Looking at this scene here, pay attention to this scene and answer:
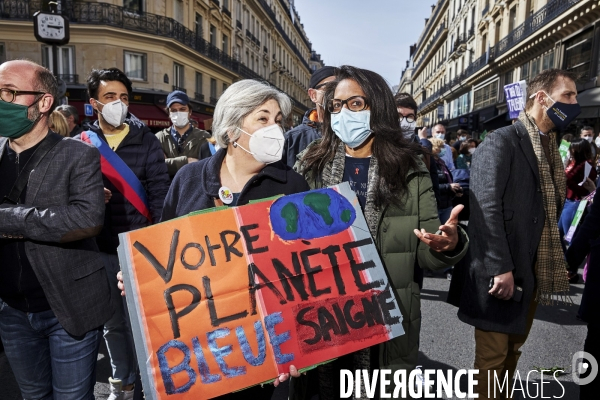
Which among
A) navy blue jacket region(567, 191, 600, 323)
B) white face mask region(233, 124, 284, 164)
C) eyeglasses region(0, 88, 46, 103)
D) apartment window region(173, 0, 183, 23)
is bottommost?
navy blue jacket region(567, 191, 600, 323)

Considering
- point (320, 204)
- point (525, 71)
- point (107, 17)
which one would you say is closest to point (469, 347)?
point (320, 204)

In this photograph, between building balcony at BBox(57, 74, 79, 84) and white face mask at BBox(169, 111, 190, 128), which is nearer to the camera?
white face mask at BBox(169, 111, 190, 128)

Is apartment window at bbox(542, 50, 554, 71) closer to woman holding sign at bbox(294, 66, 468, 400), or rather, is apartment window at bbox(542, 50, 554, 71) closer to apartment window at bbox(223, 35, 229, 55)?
apartment window at bbox(223, 35, 229, 55)

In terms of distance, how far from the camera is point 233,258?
5.07ft

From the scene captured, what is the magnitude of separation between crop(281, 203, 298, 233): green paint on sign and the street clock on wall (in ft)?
20.8

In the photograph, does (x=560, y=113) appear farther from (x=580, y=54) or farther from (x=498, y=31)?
(x=498, y=31)

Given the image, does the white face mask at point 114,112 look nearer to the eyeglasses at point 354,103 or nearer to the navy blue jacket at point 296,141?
the navy blue jacket at point 296,141

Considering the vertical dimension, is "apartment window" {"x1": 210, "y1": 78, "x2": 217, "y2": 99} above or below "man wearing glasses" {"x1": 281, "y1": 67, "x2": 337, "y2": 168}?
above

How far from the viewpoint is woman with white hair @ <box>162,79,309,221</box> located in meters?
1.85

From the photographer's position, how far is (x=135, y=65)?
65.7 ft

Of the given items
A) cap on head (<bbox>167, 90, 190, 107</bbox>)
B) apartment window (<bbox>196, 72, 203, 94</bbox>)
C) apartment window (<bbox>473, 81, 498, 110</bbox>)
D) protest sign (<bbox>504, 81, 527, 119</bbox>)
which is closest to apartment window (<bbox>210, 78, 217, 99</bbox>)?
apartment window (<bbox>196, 72, 203, 94</bbox>)

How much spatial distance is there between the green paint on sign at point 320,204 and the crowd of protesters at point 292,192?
227 millimetres

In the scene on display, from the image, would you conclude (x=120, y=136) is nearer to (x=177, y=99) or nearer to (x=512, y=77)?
(x=177, y=99)

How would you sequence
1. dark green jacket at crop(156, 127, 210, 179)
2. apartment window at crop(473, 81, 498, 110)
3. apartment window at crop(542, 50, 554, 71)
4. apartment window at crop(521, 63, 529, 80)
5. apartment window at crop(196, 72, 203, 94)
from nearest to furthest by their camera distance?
dark green jacket at crop(156, 127, 210, 179) < apartment window at crop(542, 50, 554, 71) < apartment window at crop(521, 63, 529, 80) < apartment window at crop(196, 72, 203, 94) < apartment window at crop(473, 81, 498, 110)
